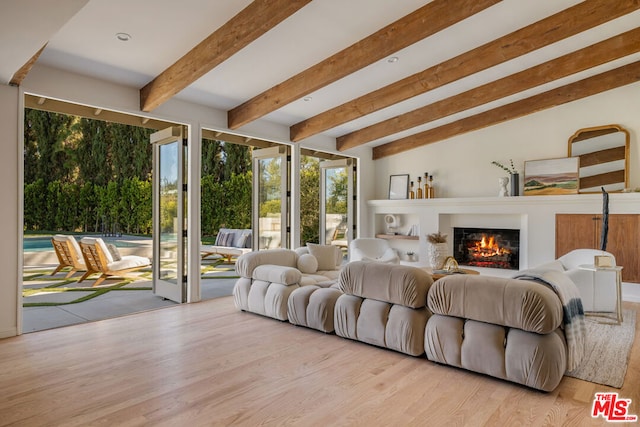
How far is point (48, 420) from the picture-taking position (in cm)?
227

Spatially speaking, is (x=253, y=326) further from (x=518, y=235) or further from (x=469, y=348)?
(x=518, y=235)

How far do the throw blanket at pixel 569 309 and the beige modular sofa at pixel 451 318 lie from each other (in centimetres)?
7

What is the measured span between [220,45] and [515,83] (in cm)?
379

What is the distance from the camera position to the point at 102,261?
616 cm

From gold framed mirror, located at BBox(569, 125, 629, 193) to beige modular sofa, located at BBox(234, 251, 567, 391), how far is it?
13.0 ft

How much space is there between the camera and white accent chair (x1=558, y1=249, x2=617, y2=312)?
4.57m

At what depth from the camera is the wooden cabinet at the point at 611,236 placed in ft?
17.5

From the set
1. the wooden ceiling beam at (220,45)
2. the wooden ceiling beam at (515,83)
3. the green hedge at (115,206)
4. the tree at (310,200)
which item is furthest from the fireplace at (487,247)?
the green hedge at (115,206)

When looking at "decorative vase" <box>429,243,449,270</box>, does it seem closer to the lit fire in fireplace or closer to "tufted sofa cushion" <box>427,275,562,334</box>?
"tufted sofa cushion" <box>427,275,562,334</box>

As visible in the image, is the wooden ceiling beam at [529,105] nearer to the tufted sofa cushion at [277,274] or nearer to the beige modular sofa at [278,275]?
the beige modular sofa at [278,275]

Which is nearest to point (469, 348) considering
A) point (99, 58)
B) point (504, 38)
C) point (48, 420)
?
point (48, 420)

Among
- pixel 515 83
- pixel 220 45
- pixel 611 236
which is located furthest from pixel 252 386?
pixel 611 236

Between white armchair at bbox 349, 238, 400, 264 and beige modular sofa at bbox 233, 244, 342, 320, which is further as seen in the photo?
white armchair at bbox 349, 238, 400, 264

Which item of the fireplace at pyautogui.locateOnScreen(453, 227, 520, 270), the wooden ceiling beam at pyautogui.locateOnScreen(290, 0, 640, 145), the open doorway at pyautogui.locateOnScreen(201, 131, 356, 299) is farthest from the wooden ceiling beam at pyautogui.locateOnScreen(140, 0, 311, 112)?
the fireplace at pyautogui.locateOnScreen(453, 227, 520, 270)
